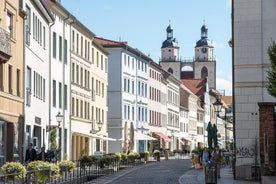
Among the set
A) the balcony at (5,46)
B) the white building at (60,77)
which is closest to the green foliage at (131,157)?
the white building at (60,77)

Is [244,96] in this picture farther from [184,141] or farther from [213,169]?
[184,141]

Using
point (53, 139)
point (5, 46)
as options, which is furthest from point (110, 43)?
point (5, 46)

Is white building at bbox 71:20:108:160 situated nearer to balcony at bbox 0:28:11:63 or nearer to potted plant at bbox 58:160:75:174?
balcony at bbox 0:28:11:63

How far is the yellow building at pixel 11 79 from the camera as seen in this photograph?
116 ft

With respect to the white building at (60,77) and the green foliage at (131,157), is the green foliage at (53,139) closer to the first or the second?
the white building at (60,77)

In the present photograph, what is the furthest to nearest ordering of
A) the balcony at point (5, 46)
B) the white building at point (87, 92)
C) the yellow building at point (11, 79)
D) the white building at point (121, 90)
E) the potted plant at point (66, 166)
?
1. the white building at point (121, 90)
2. the white building at point (87, 92)
3. the yellow building at point (11, 79)
4. the balcony at point (5, 46)
5. the potted plant at point (66, 166)

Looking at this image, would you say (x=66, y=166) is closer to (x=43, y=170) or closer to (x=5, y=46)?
(x=43, y=170)

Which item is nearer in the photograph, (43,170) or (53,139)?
(43,170)

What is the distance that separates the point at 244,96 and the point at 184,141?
94954 millimetres

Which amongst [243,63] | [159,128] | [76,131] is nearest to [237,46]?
[243,63]

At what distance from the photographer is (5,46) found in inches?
1353

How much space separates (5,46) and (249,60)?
1126cm

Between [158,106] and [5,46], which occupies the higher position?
[158,106]

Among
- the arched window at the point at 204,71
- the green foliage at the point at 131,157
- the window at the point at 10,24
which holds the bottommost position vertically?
the green foliage at the point at 131,157
